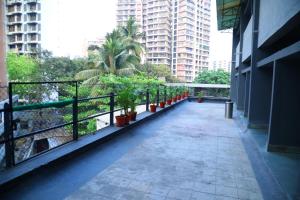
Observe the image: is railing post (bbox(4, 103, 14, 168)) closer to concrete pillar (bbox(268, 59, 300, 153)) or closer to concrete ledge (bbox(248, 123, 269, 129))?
concrete pillar (bbox(268, 59, 300, 153))

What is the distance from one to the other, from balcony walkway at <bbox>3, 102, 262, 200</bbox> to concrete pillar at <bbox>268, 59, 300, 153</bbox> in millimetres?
751

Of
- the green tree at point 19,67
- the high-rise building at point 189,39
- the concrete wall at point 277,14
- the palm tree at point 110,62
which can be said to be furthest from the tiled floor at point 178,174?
the high-rise building at point 189,39

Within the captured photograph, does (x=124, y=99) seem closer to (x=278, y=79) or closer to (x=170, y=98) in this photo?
(x=278, y=79)

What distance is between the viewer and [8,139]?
279cm

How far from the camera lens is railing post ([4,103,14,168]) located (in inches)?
110

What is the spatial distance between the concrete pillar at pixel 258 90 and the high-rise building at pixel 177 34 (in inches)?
1951

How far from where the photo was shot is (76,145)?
390 cm

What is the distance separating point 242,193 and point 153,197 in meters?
1.07

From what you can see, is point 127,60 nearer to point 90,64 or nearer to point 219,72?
point 90,64

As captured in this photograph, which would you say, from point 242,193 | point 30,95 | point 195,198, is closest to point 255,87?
point 242,193

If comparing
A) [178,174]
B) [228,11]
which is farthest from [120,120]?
[228,11]

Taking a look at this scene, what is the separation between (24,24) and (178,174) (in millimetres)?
56575

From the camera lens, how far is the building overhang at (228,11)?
10516mm

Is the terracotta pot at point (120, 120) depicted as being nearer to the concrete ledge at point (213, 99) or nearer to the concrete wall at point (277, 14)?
the concrete wall at point (277, 14)
